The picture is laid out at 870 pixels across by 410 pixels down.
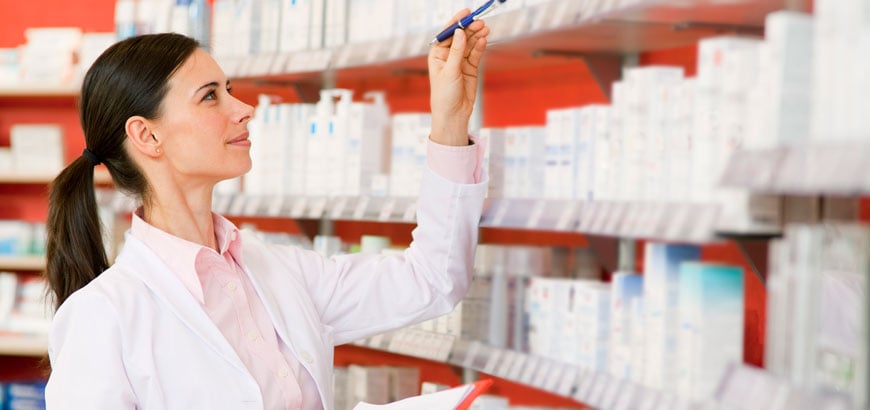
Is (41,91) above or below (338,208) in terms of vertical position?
above

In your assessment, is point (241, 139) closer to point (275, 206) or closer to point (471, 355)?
point (471, 355)

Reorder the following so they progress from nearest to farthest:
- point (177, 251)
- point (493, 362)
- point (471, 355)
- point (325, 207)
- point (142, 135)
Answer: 1. point (177, 251)
2. point (142, 135)
3. point (493, 362)
4. point (471, 355)
5. point (325, 207)

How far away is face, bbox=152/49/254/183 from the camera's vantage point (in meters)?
2.55

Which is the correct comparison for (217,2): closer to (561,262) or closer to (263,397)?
(561,262)

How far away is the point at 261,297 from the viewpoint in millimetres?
2535

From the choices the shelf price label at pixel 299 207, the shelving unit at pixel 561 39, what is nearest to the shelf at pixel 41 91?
the shelving unit at pixel 561 39

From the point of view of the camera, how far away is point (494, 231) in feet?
12.0

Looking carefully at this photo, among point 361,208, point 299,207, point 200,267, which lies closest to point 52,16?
point 299,207

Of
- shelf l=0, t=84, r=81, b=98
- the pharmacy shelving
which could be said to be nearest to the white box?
shelf l=0, t=84, r=81, b=98

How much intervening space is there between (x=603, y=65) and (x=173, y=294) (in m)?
1.21

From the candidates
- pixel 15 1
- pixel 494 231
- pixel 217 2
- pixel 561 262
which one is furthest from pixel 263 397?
pixel 15 1

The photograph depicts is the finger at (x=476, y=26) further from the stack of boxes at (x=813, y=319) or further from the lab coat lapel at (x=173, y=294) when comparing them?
the stack of boxes at (x=813, y=319)

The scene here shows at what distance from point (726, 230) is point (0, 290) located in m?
4.39

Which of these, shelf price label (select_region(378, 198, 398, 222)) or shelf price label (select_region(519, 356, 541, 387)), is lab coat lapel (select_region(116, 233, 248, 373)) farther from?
shelf price label (select_region(378, 198, 398, 222))
